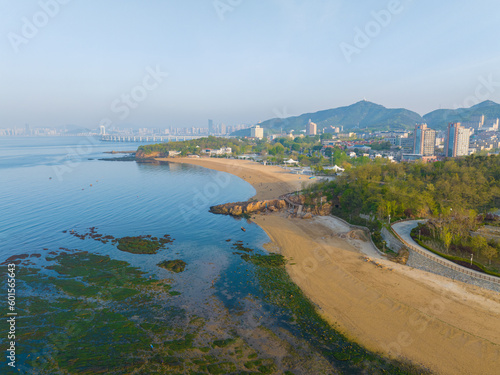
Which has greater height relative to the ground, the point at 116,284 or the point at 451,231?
the point at 451,231

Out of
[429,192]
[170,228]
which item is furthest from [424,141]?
[170,228]

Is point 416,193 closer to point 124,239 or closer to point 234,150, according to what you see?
point 124,239

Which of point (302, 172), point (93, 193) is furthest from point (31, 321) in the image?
point (302, 172)

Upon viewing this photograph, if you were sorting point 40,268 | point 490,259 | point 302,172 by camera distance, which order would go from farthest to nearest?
point 302,172 < point 40,268 < point 490,259

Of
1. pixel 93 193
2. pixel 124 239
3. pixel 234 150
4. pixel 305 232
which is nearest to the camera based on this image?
pixel 124 239

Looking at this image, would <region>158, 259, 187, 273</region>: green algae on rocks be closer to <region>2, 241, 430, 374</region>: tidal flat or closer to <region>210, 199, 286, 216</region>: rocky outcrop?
<region>2, 241, 430, 374</region>: tidal flat

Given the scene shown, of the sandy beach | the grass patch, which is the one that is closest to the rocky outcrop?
the sandy beach

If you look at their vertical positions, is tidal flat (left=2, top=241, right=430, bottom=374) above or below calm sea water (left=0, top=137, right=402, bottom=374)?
below

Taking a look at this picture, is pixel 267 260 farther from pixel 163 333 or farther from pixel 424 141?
pixel 424 141
